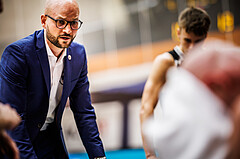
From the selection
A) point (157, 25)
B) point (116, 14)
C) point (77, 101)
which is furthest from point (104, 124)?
point (116, 14)

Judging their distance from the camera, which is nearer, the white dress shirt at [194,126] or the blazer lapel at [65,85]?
the white dress shirt at [194,126]

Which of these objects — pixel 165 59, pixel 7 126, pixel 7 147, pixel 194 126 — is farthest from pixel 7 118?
pixel 165 59

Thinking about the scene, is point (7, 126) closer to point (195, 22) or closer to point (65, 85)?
point (65, 85)

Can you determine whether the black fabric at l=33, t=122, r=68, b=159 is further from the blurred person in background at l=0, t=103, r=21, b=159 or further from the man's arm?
the blurred person in background at l=0, t=103, r=21, b=159

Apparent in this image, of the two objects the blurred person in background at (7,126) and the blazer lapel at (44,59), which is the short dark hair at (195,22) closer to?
the blazer lapel at (44,59)

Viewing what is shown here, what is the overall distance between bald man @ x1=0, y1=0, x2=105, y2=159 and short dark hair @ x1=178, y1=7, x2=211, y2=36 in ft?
2.64

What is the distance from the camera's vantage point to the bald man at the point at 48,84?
1.79 metres

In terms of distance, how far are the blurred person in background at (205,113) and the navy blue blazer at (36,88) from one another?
114cm

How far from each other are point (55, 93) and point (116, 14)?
629 centimetres

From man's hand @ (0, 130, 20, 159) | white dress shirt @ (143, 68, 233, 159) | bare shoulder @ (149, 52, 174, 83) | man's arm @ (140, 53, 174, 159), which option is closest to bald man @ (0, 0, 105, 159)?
man's arm @ (140, 53, 174, 159)

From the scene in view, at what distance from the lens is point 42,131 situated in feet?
6.74

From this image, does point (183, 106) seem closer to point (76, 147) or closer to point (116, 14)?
point (76, 147)

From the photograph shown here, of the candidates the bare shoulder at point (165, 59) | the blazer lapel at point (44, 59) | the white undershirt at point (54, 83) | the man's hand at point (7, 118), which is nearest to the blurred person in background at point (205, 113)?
the man's hand at point (7, 118)

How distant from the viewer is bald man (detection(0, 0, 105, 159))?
5.87 ft
